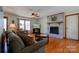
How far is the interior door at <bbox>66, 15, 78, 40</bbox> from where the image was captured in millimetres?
2152

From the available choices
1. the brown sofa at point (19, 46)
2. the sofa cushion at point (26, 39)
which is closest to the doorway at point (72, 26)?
the brown sofa at point (19, 46)

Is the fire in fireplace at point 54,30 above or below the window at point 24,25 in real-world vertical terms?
below

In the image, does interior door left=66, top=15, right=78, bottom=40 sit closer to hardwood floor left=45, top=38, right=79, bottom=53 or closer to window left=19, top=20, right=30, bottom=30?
hardwood floor left=45, top=38, right=79, bottom=53

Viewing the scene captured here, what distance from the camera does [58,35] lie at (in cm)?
227

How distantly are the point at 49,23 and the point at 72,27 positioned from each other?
0.51 m

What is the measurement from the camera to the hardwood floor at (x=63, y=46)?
6.84ft

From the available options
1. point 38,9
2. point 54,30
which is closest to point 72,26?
point 54,30

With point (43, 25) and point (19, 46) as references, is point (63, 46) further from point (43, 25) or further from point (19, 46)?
point (19, 46)

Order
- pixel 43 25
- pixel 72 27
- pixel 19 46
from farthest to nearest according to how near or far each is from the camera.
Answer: pixel 43 25 < pixel 72 27 < pixel 19 46

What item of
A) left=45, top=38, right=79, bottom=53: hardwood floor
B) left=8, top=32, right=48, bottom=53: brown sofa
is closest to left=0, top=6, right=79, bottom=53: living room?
left=45, top=38, right=79, bottom=53: hardwood floor

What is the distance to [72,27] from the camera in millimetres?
2203

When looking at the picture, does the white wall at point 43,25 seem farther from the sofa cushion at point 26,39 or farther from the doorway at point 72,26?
the doorway at point 72,26

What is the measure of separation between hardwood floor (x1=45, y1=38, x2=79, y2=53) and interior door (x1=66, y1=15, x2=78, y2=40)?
12 cm
